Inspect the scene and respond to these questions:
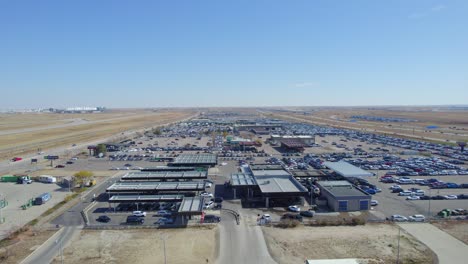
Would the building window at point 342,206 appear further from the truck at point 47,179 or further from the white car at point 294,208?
the truck at point 47,179

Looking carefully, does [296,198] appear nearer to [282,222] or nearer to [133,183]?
[282,222]

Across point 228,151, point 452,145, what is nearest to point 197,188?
point 228,151

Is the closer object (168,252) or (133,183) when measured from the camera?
(168,252)

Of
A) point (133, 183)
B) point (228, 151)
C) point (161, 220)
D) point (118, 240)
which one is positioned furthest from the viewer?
point (228, 151)

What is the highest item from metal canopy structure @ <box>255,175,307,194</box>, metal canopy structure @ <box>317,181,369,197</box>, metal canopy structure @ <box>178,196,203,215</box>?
metal canopy structure @ <box>255,175,307,194</box>

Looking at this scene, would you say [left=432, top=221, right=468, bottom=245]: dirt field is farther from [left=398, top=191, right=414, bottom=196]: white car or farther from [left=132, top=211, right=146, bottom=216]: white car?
[left=132, top=211, right=146, bottom=216]: white car

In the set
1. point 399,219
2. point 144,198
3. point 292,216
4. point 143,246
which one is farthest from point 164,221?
point 399,219

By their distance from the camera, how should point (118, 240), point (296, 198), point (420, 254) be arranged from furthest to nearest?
point (296, 198) → point (118, 240) → point (420, 254)

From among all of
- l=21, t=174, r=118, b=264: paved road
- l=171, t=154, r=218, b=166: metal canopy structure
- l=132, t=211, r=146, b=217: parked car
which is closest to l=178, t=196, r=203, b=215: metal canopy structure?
l=132, t=211, r=146, b=217: parked car
